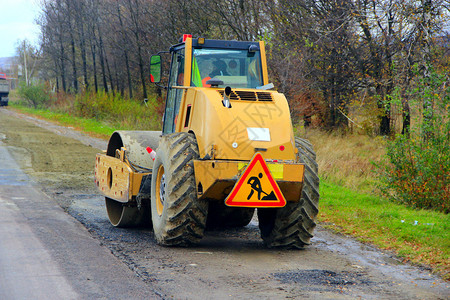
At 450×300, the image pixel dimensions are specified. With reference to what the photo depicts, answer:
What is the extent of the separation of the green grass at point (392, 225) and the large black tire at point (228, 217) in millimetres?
1379

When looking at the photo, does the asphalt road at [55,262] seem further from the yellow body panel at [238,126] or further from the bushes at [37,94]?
the bushes at [37,94]

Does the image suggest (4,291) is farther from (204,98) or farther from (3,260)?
(204,98)

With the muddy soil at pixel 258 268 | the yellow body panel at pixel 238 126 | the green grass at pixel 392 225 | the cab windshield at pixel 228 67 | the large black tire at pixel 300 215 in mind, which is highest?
the cab windshield at pixel 228 67

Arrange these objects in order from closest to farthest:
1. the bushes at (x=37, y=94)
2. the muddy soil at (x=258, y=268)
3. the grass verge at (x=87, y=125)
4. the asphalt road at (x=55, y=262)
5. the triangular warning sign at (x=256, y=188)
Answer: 1. the asphalt road at (x=55, y=262)
2. the muddy soil at (x=258, y=268)
3. the triangular warning sign at (x=256, y=188)
4. the grass verge at (x=87, y=125)
5. the bushes at (x=37, y=94)

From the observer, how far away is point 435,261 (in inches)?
259

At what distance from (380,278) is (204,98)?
9.21 ft

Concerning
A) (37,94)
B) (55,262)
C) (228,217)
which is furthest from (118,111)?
(55,262)

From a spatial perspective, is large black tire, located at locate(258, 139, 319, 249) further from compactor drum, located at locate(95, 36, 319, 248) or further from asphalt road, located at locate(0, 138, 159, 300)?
asphalt road, located at locate(0, 138, 159, 300)

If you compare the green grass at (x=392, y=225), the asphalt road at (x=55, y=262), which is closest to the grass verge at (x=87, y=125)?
the green grass at (x=392, y=225)

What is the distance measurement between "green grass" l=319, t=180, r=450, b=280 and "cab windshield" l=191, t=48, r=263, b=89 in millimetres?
2753

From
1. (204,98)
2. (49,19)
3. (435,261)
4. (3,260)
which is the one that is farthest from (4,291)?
(49,19)

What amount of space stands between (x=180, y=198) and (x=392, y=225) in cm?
374

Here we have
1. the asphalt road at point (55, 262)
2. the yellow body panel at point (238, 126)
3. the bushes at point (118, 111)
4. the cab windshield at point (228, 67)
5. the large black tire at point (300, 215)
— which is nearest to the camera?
the asphalt road at point (55, 262)

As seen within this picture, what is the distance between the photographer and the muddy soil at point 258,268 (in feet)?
16.8
